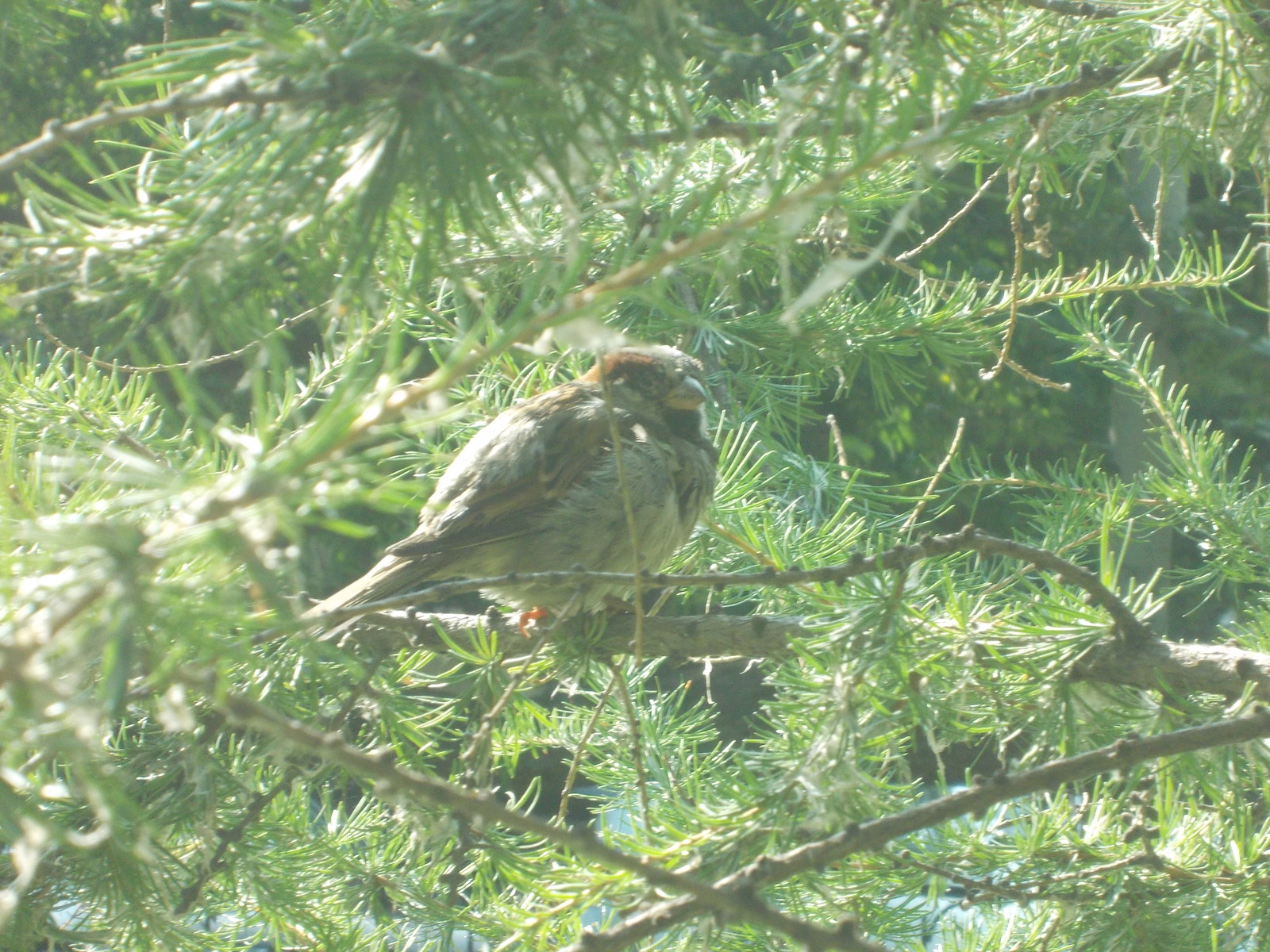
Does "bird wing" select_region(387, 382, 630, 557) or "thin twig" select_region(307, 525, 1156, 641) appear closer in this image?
"thin twig" select_region(307, 525, 1156, 641)

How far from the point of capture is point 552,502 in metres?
1.92

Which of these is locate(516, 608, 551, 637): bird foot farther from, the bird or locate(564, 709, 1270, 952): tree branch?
locate(564, 709, 1270, 952): tree branch

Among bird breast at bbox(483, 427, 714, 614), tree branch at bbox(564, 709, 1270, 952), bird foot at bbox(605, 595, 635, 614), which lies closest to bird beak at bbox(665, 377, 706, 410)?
bird breast at bbox(483, 427, 714, 614)

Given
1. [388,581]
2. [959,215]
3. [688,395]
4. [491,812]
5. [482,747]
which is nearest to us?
[491,812]

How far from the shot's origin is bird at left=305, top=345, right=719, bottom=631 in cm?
182

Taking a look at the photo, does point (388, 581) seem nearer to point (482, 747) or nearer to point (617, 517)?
point (617, 517)

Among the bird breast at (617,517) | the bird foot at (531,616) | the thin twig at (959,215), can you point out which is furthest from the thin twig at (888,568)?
the bird breast at (617,517)

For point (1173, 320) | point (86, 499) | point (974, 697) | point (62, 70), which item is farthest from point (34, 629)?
point (1173, 320)

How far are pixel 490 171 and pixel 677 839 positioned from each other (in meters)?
0.60

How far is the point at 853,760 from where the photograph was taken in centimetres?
87

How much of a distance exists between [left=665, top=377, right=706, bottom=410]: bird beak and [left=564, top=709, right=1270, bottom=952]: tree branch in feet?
4.20

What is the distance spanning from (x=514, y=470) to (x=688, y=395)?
395mm

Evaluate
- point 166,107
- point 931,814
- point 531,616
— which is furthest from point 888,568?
point 531,616

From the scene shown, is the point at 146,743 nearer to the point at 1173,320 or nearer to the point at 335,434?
the point at 335,434
